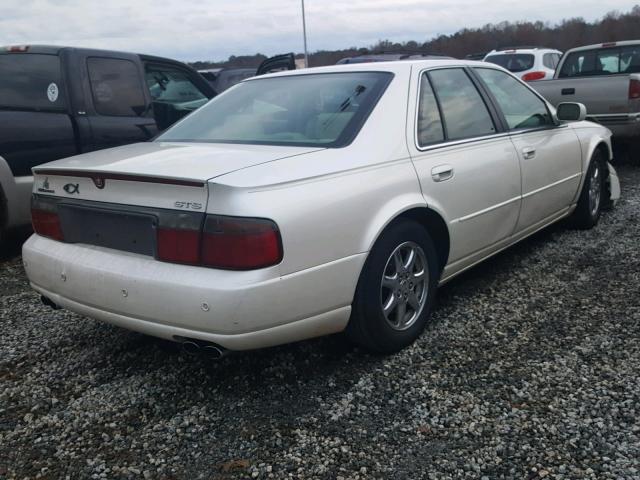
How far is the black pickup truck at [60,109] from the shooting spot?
4.77 m

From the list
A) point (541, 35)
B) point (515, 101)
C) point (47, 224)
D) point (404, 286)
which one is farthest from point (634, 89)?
point (541, 35)

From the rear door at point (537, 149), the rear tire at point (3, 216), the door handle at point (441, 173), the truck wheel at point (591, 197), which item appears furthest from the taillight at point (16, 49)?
the truck wheel at point (591, 197)

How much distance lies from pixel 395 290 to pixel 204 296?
3.53ft

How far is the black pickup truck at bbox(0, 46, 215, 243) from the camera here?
188 inches

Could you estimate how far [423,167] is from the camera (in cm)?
317

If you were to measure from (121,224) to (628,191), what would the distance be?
19.5 ft

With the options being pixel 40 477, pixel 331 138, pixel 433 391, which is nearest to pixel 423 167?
pixel 331 138

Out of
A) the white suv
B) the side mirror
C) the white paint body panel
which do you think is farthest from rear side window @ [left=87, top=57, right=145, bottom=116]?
the white suv

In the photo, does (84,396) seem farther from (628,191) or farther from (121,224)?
(628,191)

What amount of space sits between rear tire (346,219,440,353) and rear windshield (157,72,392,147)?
565 millimetres

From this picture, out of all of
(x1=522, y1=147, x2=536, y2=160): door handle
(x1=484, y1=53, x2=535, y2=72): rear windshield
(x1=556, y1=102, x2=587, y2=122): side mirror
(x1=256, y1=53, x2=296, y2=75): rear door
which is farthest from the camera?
(x1=484, y1=53, x2=535, y2=72): rear windshield

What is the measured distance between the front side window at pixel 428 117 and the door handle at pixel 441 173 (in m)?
0.15

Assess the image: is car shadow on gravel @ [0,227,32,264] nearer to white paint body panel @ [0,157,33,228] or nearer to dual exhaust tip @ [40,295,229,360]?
white paint body panel @ [0,157,33,228]

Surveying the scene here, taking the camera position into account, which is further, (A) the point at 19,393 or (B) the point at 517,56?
(B) the point at 517,56
